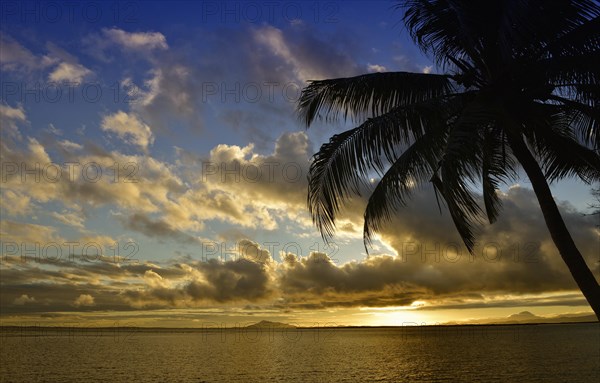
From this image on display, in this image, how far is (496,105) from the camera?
28.8 feet

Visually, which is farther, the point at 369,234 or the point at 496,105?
the point at 369,234

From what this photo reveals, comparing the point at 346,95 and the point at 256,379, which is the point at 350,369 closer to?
the point at 256,379

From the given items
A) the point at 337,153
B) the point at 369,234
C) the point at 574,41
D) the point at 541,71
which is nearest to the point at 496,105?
the point at 541,71

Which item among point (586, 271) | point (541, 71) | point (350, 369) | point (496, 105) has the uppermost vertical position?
point (541, 71)

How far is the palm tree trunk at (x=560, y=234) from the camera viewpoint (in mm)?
8203

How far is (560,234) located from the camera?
8.51 meters

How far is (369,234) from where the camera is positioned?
35.5 feet

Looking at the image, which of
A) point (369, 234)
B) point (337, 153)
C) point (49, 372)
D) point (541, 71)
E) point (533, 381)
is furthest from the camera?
point (49, 372)

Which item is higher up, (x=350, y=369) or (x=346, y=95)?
(x=346, y=95)

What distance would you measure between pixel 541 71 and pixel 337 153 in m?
3.99

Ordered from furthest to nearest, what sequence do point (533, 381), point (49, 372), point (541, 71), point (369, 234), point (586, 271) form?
1. point (49, 372)
2. point (533, 381)
3. point (369, 234)
4. point (541, 71)
5. point (586, 271)

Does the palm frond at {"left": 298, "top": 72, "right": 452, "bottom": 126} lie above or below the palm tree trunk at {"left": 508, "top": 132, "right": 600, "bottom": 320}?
above

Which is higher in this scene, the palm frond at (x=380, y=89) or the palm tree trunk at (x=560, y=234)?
→ the palm frond at (x=380, y=89)

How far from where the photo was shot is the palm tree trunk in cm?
820
